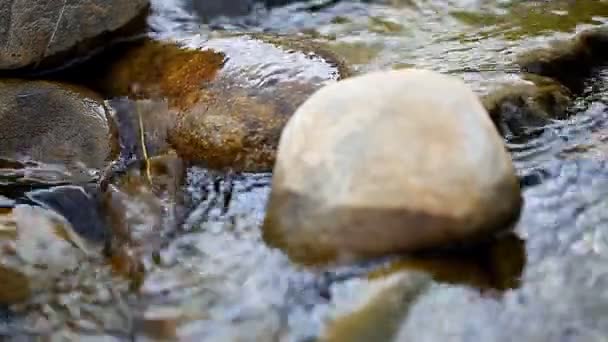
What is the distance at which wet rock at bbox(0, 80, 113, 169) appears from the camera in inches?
174

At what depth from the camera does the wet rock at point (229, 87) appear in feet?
13.5

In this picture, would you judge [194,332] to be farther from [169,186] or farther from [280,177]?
[169,186]

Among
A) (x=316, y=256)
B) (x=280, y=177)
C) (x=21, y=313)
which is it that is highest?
(x=280, y=177)

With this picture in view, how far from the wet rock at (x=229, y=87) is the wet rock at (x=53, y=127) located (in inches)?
14.9

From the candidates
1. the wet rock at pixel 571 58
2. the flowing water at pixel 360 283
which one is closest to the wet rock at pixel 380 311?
the flowing water at pixel 360 283

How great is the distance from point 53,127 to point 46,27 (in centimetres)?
87

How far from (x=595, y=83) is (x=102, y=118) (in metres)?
3.17

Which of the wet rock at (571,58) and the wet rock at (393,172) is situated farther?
the wet rock at (571,58)

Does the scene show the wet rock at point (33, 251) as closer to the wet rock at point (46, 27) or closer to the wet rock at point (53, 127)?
the wet rock at point (53, 127)

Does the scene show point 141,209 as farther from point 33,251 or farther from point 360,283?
point 360,283

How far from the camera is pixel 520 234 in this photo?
10.9 ft

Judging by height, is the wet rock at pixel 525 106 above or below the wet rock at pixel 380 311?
above

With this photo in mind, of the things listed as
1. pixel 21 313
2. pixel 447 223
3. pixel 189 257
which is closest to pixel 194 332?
pixel 189 257

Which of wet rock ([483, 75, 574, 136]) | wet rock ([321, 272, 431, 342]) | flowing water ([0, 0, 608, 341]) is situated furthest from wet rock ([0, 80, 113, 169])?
wet rock ([483, 75, 574, 136])
